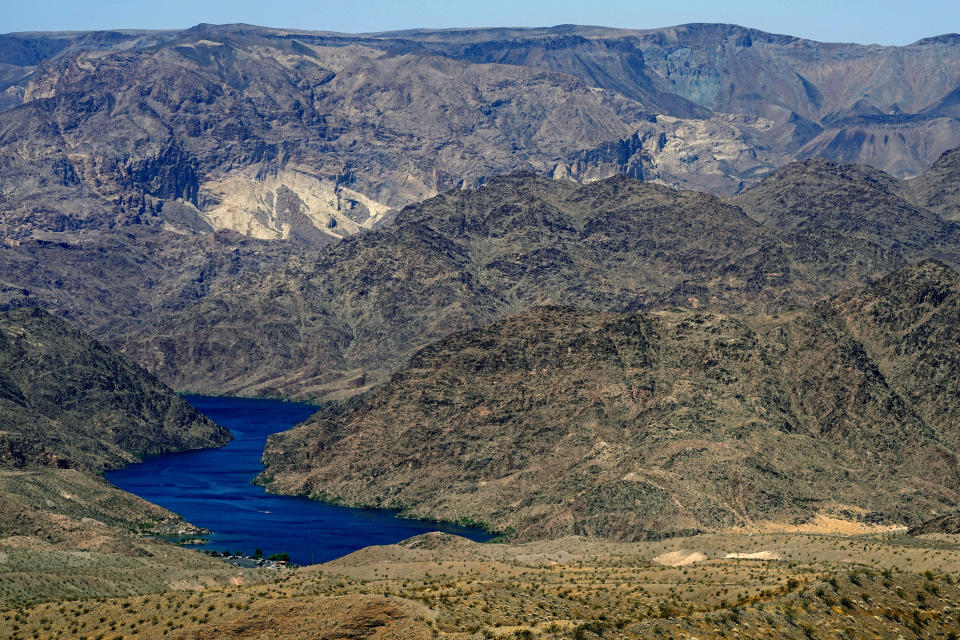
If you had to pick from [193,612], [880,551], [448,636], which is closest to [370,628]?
[448,636]

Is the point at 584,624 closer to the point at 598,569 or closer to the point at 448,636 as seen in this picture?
the point at 448,636

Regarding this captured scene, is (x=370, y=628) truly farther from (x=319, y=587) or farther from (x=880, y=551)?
(x=880, y=551)

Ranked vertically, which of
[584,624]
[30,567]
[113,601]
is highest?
[584,624]

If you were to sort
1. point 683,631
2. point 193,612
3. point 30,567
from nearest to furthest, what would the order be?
point 683,631 < point 193,612 < point 30,567

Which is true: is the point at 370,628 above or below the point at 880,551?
above

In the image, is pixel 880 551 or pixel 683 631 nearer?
pixel 683 631

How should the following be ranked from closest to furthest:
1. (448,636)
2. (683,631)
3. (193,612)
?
(683,631)
(448,636)
(193,612)

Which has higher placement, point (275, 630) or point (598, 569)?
point (275, 630)

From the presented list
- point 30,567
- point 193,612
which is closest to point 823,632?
point 193,612

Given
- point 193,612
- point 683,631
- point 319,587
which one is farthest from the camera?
point 319,587
